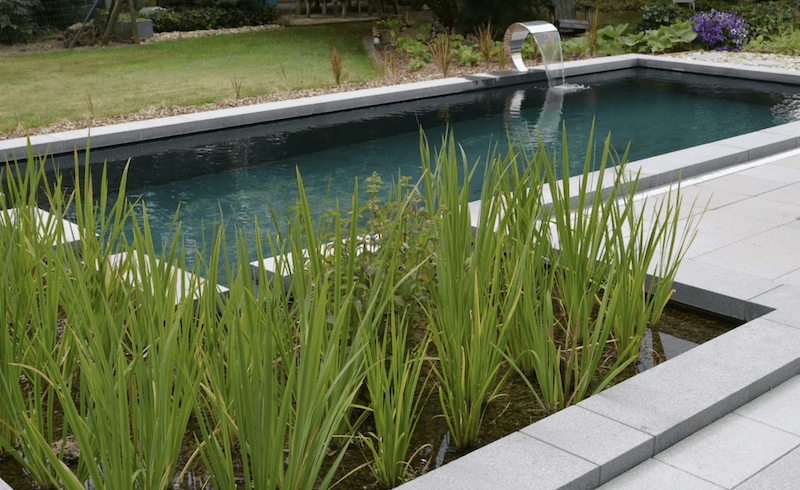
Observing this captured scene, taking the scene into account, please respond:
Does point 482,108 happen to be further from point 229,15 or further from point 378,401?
point 229,15

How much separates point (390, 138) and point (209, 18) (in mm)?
12473

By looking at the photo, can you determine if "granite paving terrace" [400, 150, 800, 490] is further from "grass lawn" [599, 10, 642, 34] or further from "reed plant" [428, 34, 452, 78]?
"grass lawn" [599, 10, 642, 34]

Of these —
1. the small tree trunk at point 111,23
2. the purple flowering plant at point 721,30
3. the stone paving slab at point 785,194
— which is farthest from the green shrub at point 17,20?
the stone paving slab at point 785,194

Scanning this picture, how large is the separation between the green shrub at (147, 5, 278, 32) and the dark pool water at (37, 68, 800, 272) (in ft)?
35.0

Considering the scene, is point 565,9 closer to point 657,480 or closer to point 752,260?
point 752,260

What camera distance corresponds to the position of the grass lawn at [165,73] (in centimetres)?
1007

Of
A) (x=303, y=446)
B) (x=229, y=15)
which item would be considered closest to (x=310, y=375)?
(x=303, y=446)

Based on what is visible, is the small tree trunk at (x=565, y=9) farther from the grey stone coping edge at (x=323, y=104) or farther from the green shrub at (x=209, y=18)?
the green shrub at (x=209, y=18)

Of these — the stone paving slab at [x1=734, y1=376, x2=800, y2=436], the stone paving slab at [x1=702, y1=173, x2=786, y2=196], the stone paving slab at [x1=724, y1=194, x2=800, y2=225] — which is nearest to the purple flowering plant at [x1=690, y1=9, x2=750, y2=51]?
the stone paving slab at [x1=702, y1=173, x2=786, y2=196]

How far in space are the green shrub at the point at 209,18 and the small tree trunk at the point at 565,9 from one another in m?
7.71

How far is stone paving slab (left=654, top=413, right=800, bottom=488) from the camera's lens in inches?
95.0

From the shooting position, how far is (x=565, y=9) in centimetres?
1695

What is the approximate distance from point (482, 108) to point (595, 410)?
787cm

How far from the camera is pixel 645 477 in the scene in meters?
2.40
